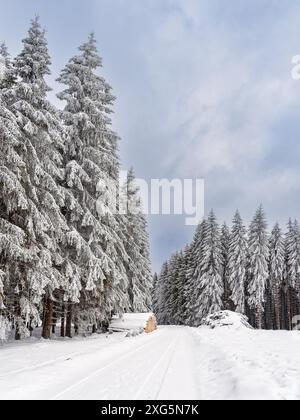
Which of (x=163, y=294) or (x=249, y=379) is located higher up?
(x=163, y=294)

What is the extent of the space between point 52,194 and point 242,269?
41.2 meters

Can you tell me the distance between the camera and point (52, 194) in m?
19.6

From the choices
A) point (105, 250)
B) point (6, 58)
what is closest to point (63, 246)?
point (105, 250)

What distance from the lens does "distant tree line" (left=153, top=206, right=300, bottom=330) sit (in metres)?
55.7

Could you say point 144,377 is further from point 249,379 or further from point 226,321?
point 226,321

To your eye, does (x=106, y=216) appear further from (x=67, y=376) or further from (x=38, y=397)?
(x=38, y=397)

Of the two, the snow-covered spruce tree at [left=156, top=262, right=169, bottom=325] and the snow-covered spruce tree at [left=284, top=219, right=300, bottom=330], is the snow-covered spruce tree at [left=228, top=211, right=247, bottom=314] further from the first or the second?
the snow-covered spruce tree at [left=156, top=262, right=169, bottom=325]

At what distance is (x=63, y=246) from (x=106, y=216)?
346 centimetres

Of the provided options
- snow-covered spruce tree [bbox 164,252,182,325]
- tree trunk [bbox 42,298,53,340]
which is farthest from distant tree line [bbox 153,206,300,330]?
tree trunk [bbox 42,298,53,340]

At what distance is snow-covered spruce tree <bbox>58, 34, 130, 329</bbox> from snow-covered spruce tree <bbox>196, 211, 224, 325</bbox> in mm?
33394

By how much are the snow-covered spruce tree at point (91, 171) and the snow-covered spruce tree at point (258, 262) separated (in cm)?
3493

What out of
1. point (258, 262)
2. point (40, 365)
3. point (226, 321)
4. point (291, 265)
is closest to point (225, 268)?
point (258, 262)

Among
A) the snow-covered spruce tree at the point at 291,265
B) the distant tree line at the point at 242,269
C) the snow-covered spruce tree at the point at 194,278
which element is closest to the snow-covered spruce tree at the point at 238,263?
the distant tree line at the point at 242,269

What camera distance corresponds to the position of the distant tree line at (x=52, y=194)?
15702 mm
